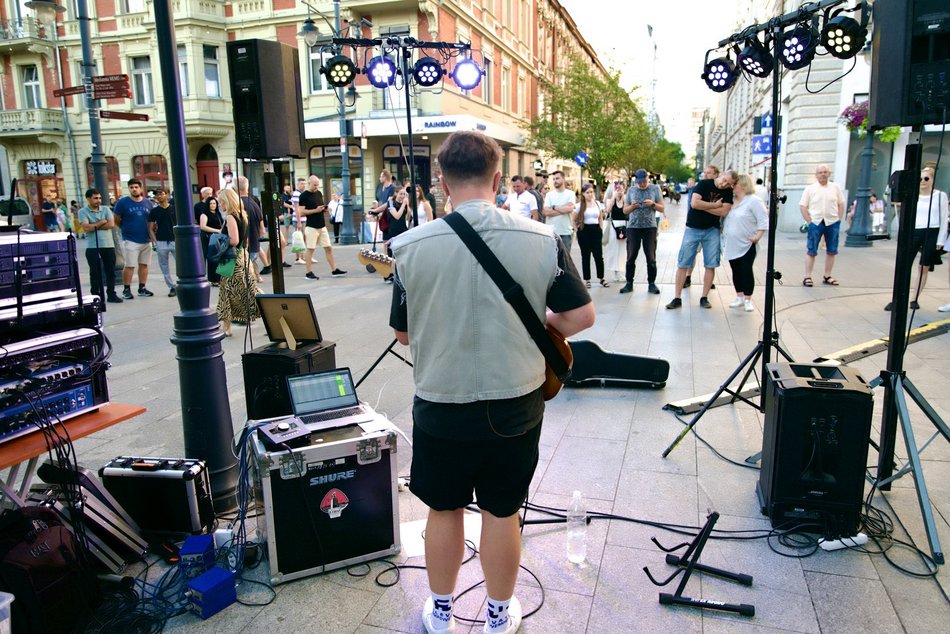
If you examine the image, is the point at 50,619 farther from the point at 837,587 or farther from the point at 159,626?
the point at 837,587

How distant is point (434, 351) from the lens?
7.59 ft

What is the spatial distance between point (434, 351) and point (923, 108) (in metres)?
2.88

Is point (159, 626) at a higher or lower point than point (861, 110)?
lower

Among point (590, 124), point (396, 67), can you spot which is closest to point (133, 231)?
point (396, 67)

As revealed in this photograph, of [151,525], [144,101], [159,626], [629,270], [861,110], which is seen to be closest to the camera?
[159,626]

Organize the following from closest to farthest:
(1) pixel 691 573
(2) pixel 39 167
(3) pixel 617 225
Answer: (1) pixel 691 573, (3) pixel 617 225, (2) pixel 39 167

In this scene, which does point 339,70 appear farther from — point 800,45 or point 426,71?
point 800,45

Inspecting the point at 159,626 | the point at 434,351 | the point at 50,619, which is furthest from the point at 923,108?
the point at 50,619

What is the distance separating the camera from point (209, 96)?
2683cm

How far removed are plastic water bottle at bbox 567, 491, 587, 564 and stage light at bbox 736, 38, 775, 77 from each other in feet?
12.8

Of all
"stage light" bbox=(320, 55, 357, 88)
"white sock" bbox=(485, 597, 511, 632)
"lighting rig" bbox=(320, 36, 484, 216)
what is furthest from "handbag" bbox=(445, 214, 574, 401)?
"stage light" bbox=(320, 55, 357, 88)

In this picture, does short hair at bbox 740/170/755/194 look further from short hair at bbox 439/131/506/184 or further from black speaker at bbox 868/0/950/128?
short hair at bbox 439/131/506/184

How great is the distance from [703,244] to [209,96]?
2408cm

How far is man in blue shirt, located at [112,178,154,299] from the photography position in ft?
36.6
